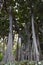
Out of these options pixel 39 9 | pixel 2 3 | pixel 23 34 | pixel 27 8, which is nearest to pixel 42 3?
pixel 39 9

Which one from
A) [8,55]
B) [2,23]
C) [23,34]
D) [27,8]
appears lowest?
[8,55]

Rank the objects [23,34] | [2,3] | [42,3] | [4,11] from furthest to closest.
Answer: [23,34]
[4,11]
[2,3]
[42,3]

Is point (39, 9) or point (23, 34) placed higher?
point (39, 9)

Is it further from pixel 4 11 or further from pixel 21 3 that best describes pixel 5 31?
pixel 21 3

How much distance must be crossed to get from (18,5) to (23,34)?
171 centimetres

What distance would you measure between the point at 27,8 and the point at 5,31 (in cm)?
210

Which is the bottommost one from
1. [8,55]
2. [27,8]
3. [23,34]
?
[8,55]

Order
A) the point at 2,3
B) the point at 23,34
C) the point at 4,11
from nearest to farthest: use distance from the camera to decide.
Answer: the point at 2,3 < the point at 4,11 < the point at 23,34

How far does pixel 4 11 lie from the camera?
26.9ft

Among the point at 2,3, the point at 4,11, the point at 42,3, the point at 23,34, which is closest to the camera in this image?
the point at 42,3

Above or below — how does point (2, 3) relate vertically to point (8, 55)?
above

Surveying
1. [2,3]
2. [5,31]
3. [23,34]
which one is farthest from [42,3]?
[5,31]

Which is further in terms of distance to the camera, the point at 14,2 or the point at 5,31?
the point at 5,31

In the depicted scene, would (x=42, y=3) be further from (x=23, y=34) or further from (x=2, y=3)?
(x=23, y=34)
